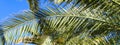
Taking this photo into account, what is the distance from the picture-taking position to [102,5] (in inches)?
240

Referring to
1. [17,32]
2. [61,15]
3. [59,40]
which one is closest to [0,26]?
[17,32]

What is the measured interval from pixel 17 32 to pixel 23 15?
1.04 ft

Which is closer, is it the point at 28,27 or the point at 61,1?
the point at 61,1

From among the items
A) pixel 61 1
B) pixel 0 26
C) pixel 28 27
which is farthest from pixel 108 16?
pixel 0 26

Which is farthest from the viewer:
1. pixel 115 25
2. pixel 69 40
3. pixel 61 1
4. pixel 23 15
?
pixel 69 40

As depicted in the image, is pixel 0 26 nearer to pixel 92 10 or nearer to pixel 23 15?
pixel 23 15

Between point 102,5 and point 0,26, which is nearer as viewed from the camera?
point 102,5

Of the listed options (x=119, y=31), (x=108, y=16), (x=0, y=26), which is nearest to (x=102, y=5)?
(x=108, y=16)

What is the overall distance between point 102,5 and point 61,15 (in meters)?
0.99

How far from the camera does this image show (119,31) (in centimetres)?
666

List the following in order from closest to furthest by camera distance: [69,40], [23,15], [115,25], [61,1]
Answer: [61,1] < [115,25] < [23,15] < [69,40]

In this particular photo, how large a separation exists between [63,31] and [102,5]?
134cm

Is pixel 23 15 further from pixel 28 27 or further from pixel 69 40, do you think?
pixel 69 40

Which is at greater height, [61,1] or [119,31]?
[61,1]
